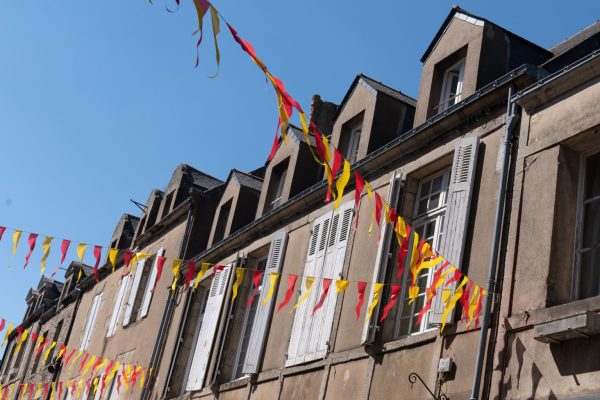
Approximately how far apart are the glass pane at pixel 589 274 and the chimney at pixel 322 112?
8.11 metres

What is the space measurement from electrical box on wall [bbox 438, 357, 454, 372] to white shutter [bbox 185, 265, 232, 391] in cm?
547

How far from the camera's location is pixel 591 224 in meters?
7.04

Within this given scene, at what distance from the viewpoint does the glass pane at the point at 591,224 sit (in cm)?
695

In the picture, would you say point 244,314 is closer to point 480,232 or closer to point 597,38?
point 480,232

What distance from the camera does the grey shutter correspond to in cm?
1099

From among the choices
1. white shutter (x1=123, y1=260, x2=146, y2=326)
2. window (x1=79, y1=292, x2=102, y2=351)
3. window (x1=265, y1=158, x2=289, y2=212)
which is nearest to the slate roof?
window (x1=265, y1=158, x2=289, y2=212)

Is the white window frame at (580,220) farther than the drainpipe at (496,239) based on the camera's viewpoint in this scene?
No

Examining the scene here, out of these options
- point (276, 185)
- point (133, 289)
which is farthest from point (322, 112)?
point (133, 289)

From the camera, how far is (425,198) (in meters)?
9.25

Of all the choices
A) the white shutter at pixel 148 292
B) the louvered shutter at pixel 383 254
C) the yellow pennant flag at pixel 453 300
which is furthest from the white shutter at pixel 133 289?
the yellow pennant flag at pixel 453 300

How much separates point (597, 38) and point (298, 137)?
5219 millimetres

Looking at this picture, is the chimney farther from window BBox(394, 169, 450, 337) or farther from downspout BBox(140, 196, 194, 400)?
window BBox(394, 169, 450, 337)

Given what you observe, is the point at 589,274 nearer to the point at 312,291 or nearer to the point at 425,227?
the point at 425,227

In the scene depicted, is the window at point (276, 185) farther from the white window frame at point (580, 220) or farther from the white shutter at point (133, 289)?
the white window frame at point (580, 220)
